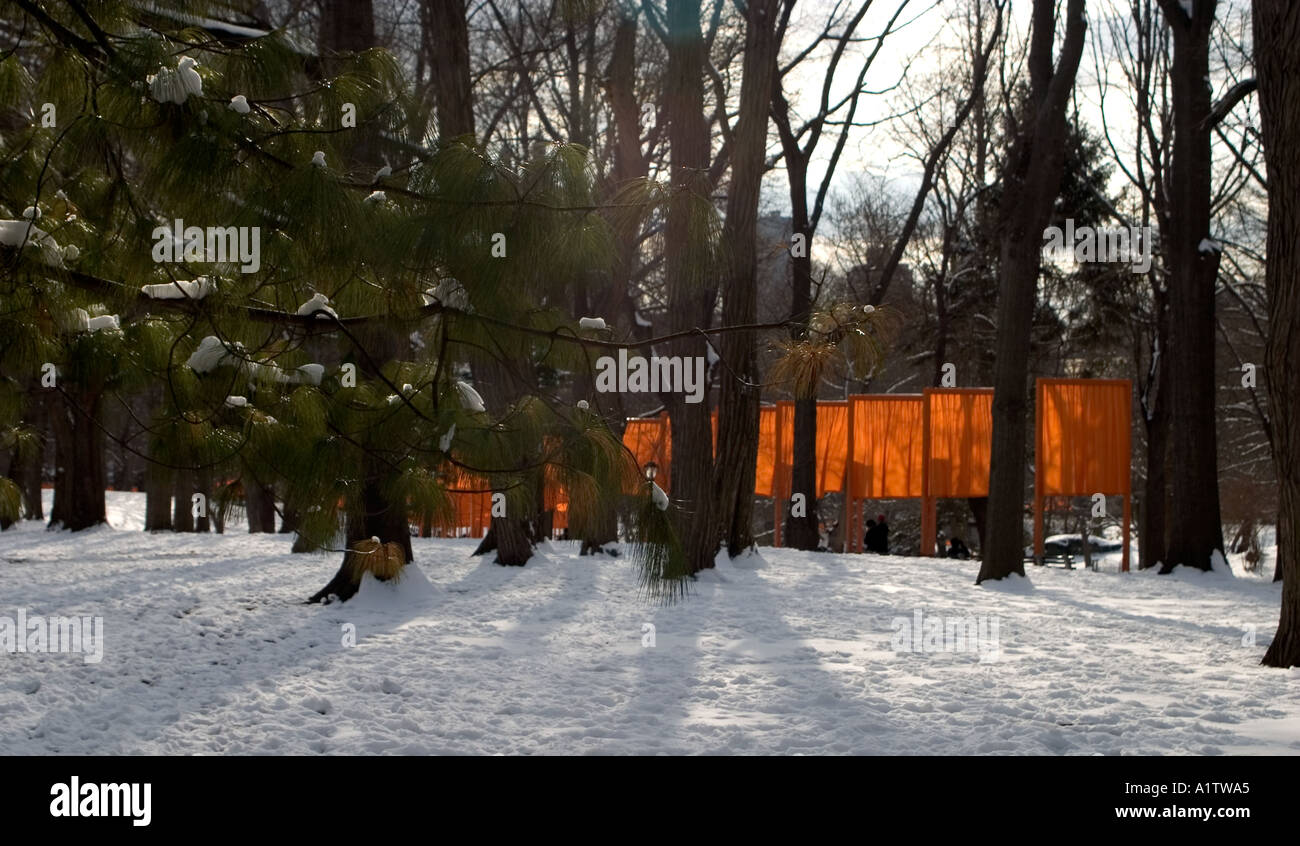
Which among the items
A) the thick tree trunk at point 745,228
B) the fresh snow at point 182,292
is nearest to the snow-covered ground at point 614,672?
the thick tree trunk at point 745,228

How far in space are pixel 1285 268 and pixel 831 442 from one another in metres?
14.4

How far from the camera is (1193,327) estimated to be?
46.0ft

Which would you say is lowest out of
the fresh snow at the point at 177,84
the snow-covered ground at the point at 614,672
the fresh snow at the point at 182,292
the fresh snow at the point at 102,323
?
the snow-covered ground at the point at 614,672

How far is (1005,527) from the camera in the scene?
39.4ft

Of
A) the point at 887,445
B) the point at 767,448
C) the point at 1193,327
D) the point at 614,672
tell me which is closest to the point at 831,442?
the point at 887,445

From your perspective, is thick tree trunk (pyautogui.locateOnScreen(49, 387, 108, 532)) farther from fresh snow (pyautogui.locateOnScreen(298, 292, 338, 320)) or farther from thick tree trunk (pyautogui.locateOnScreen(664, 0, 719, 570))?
fresh snow (pyautogui.locateOnScreen(298, 292, 338, 320))

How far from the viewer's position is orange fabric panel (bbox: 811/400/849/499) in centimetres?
2078

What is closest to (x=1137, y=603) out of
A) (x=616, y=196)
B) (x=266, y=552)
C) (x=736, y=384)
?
(x=736, y=384)

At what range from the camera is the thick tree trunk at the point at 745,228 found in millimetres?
11297

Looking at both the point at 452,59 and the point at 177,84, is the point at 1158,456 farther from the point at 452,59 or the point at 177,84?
the point at 177,84

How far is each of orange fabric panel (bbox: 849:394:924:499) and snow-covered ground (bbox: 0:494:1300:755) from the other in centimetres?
771

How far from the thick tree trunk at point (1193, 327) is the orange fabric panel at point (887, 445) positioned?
5095 millimetres

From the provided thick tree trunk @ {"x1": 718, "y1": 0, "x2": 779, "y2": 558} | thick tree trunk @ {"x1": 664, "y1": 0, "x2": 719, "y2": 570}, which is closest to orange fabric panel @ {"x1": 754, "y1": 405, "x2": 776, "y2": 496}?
thick tree trunk @ {"x1": 718, "y1": 0, "x2": 779, "y2": 558}

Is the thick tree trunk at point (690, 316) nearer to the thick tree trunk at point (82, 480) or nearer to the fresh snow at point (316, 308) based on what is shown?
the fresh snow at point (316, 308)
